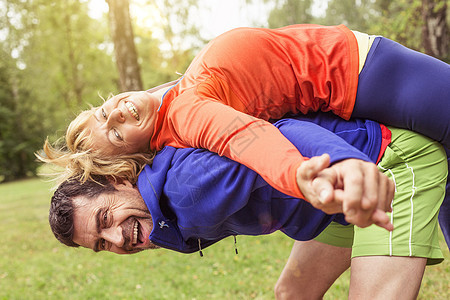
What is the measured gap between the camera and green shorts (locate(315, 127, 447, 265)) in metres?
1.79

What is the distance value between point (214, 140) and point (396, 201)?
85 cm

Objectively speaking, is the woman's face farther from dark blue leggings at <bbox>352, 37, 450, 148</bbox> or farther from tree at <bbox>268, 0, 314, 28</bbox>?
tree at <bbox>268, 0, 314, 28</bbox>

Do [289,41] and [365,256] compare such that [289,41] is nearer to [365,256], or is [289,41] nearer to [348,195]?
[365,256]

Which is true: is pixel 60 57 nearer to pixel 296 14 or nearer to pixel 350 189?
pixel 296 14

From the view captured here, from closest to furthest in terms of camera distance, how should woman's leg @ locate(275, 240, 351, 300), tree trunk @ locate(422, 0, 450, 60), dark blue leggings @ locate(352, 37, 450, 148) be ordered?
dark blue leggings @ locate(352, 37, 450, 148) → woman's leg @ locate(275, 240, 351, 300) → tree trunk @ locate(422, 0, 450, 60)

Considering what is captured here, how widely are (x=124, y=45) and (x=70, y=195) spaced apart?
599cm

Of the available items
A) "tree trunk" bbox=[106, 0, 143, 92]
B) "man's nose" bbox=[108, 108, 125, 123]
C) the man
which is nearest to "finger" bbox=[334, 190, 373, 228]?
the man

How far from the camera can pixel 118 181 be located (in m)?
2.29

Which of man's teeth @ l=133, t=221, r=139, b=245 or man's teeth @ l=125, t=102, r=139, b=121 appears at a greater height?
man's teeth @ l=125, t=102, r=139, b=121

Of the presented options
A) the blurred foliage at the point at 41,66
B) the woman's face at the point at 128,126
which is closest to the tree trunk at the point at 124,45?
the woman's face at the point at 128,126

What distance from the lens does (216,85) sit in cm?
189

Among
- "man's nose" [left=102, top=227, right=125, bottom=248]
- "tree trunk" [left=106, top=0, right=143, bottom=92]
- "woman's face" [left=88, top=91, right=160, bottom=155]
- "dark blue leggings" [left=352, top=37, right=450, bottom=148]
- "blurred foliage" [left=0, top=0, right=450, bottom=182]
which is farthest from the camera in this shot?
"blurred foliage" [left=0, top=0, right=450, bottom=182]

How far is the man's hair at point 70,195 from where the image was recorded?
2.26m

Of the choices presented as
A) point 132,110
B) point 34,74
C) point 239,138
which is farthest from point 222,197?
point 34,74
